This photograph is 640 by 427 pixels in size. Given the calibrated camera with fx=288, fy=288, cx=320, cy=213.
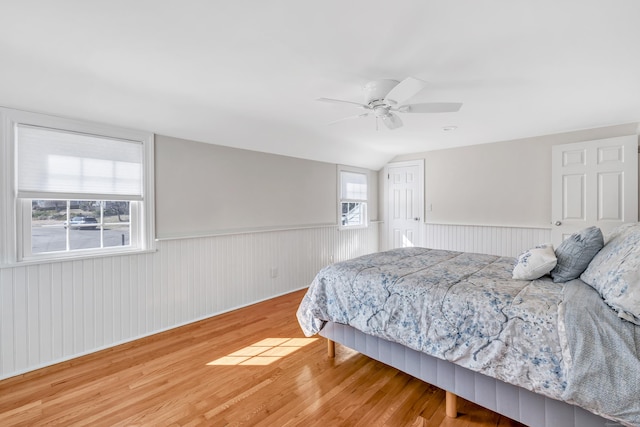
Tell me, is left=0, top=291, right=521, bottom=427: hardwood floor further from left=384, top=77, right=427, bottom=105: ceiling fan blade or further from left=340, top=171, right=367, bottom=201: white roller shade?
left=340, top=171, right=367, bottom=201: white roller shade

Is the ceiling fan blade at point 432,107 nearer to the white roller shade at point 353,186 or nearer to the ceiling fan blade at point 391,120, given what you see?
the ceiling fan blade at point 391,120

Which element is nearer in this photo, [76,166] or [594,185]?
[76,166]

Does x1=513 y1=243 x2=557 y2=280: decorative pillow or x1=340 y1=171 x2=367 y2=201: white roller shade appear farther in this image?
x1=340 y1=171 x2=367 y2=201: white roller shade

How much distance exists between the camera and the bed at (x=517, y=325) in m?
1.26

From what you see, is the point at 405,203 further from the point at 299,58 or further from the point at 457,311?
the point at 299,58

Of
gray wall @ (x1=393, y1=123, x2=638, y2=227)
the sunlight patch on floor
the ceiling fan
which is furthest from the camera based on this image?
gray wall @ (x1=393, y1=123, x2=638, y2=227)

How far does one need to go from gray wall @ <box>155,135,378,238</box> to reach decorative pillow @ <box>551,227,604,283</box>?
310cm

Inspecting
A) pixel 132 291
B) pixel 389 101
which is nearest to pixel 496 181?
pixel 389 101

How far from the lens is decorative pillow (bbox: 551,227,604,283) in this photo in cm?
176

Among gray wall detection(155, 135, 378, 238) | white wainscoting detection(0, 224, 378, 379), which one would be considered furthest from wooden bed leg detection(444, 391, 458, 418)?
gray wall detection(155, 135, 378, 238)

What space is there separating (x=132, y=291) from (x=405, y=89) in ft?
9.87

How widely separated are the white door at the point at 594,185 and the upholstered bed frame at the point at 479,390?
117 inches

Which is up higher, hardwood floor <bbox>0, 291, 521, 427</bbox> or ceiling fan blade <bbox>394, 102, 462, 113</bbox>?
ceiling fan blade <bbox>394, 102, 462, 113</bbox>

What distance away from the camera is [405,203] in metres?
Answer: 5.27
